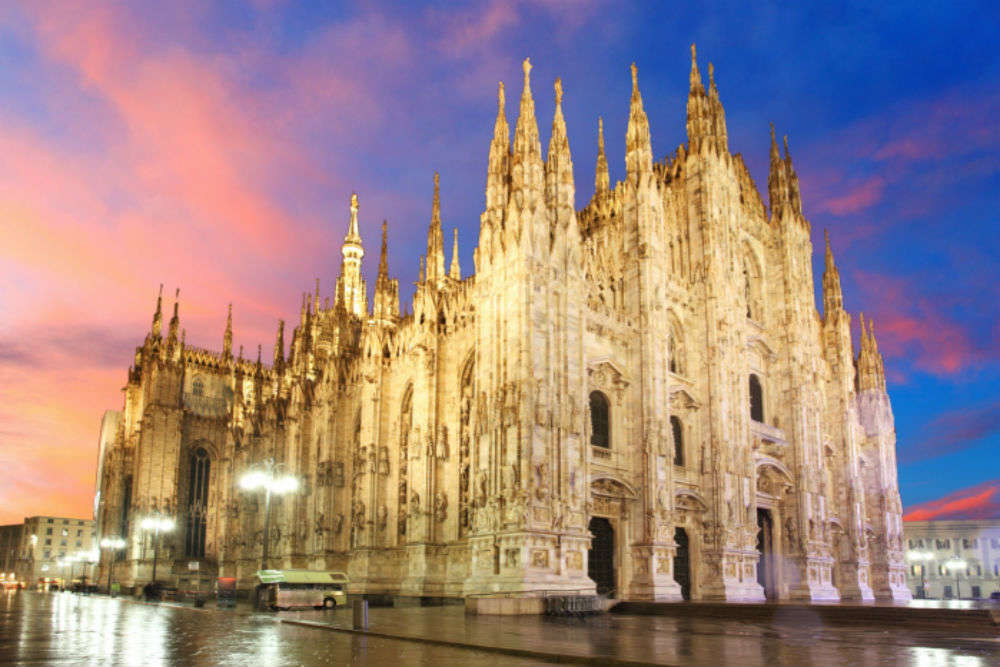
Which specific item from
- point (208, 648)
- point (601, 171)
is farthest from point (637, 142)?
point (208, 648)

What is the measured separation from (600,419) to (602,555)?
6159 millimetres

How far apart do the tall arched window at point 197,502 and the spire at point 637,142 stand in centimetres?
5295

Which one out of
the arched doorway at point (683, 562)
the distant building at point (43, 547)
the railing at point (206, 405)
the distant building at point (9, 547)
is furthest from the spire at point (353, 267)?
the distant building at point (9, 547)

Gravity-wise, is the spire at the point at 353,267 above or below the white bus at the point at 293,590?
above

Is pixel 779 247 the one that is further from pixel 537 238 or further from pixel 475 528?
pixel 475 528

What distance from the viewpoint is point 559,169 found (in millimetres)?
36750

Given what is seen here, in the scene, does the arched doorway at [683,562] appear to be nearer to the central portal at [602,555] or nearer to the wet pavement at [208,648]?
the central portal at [602,555]

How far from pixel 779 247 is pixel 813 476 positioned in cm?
1450

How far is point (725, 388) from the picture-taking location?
4122 centimetres

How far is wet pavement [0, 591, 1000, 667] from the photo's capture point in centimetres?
1361

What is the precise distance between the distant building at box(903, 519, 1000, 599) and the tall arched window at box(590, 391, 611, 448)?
62.4m

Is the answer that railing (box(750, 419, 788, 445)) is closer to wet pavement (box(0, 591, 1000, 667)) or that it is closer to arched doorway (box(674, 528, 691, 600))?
arched doorway (box(674, 528, 691, 600))

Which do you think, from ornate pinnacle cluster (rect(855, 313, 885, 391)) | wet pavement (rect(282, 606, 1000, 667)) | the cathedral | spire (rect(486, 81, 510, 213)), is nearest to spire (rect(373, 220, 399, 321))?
the cathedral

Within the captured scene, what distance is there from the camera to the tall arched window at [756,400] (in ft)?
153
